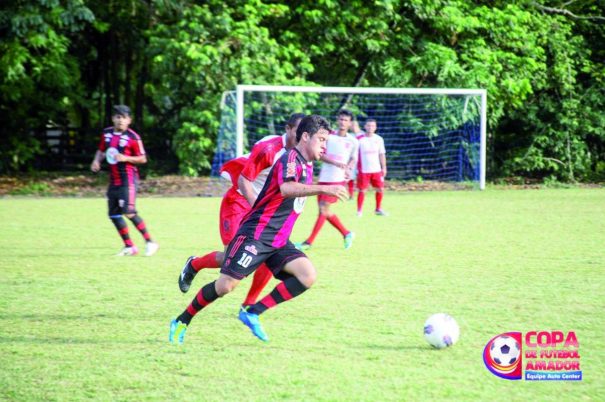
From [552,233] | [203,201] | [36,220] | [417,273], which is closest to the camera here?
[417,273]

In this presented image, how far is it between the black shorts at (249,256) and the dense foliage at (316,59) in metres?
14.6

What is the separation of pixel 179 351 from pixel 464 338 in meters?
1.93

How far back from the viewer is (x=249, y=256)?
564 centimetres

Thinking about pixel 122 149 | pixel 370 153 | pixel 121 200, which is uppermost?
pixel 122 149

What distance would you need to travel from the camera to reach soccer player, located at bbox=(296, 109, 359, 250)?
10.8 meters

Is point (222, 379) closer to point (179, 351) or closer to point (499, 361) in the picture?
point (179, 351)

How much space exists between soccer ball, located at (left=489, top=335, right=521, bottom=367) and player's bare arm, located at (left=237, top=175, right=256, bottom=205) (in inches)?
83.1

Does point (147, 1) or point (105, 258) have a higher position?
point (147, 1)

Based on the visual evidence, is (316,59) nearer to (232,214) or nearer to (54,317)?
(232,214)

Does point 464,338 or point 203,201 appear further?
point 203,201

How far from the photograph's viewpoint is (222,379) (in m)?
4.90

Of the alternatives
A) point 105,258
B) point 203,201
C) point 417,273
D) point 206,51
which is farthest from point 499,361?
point 206,51

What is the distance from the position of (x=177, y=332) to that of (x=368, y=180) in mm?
10026

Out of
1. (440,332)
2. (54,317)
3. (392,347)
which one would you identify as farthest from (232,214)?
(440,332)
